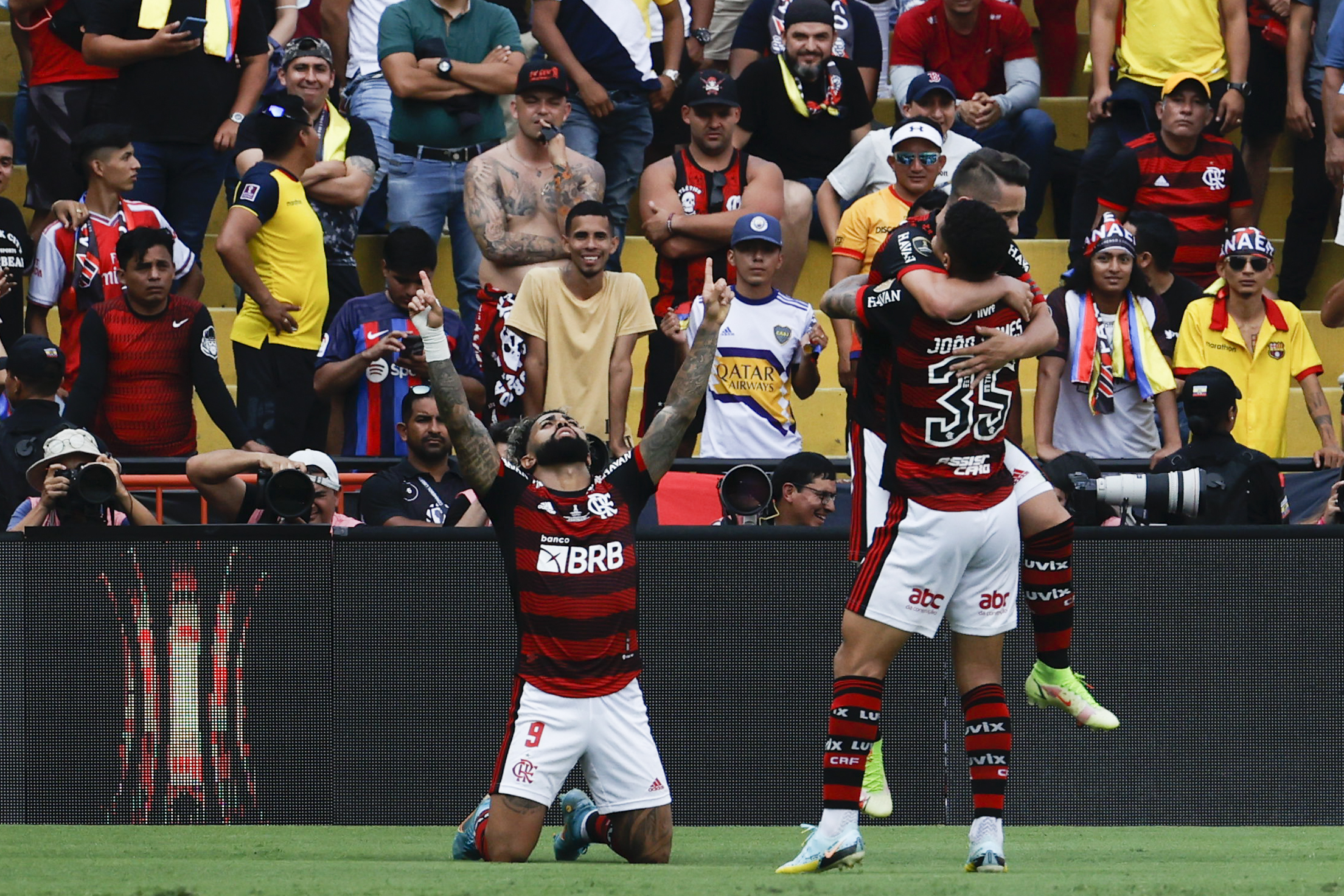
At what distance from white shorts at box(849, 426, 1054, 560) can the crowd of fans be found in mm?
2109

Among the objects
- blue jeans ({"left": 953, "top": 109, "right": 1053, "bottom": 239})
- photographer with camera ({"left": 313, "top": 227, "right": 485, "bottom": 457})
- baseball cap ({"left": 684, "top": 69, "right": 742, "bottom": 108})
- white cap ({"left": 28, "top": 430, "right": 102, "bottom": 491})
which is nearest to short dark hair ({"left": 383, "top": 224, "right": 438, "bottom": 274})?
photographer with camera ({"left": 313, "top": 227, "right": 485, "bottom": 457})

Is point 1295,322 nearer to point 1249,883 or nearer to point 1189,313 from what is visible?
point 1189,313

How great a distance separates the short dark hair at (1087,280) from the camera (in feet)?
33.2

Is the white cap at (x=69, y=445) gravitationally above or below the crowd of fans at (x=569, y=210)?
below

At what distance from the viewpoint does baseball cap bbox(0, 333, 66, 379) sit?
8883 mm

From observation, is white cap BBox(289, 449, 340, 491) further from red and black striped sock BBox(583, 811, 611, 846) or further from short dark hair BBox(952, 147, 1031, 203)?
short dark hair BBox(952, 147, 1031, 203)

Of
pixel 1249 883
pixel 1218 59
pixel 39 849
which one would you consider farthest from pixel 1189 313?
pixel 39 849

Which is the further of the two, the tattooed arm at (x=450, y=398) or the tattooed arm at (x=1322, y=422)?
the tattooed arm at (x=1322, y=422)

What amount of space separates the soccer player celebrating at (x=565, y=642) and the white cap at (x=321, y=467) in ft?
5.36

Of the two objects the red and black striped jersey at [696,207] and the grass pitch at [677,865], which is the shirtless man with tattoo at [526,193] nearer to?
the red and black striped jersey at [696,207]

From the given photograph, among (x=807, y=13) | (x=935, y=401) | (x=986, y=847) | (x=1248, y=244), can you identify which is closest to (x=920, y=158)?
(x=807, y=13)

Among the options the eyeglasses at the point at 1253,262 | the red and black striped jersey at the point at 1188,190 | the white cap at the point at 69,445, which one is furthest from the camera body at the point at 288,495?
the red and black striped jersey at the point at 1188,190

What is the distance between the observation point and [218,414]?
948 cm

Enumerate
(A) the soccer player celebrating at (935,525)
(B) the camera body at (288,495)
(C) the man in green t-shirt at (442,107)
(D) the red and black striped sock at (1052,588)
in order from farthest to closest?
1. (C) the man in green t-shirt at (442,107)
2. (B) the camera body at (288,495)
3. (D) the red and black striped sock at (1052,588)
4. (A) the soccer player celebrating at (935,525)
